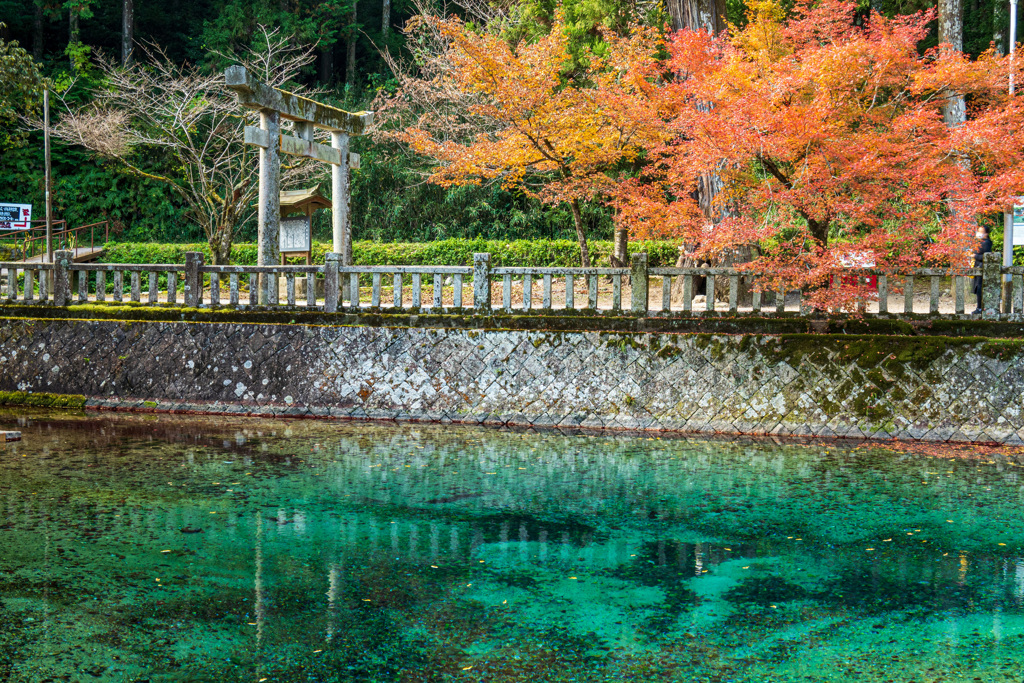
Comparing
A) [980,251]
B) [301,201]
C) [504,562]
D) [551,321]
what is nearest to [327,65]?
[301,201]

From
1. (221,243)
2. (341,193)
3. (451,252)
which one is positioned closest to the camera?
(341,193)

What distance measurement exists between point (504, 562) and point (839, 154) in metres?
6.47

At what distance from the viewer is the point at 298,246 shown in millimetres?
13797

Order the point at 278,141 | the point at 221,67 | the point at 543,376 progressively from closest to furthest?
1. the point at 543,376
2. the point at 278,141
3. the point at 221,67

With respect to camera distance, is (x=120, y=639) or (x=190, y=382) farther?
(x=190, y=382)

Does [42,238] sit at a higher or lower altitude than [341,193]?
lower

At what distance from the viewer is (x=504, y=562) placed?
6.14 meters

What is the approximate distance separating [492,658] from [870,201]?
7586mm

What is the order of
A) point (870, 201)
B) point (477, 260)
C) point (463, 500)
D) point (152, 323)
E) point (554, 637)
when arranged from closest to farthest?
point (554, 637) → point (463, 500) → point (870, 201) → point (477, 260) → point (152, 323)

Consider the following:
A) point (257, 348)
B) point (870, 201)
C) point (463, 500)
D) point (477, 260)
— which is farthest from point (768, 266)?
point (257, 348)

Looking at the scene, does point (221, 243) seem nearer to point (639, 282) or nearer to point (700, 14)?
point (700, 14)

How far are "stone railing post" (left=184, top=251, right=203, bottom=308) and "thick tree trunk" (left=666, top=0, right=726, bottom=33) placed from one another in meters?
8.67

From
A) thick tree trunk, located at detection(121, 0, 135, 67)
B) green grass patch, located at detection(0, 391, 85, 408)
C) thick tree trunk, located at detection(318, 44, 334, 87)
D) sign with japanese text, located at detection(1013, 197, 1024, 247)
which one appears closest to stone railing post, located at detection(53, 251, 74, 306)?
green grass patch, located at detection(0, 391, 85, 408)

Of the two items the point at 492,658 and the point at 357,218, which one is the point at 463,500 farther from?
the point at 357,218
